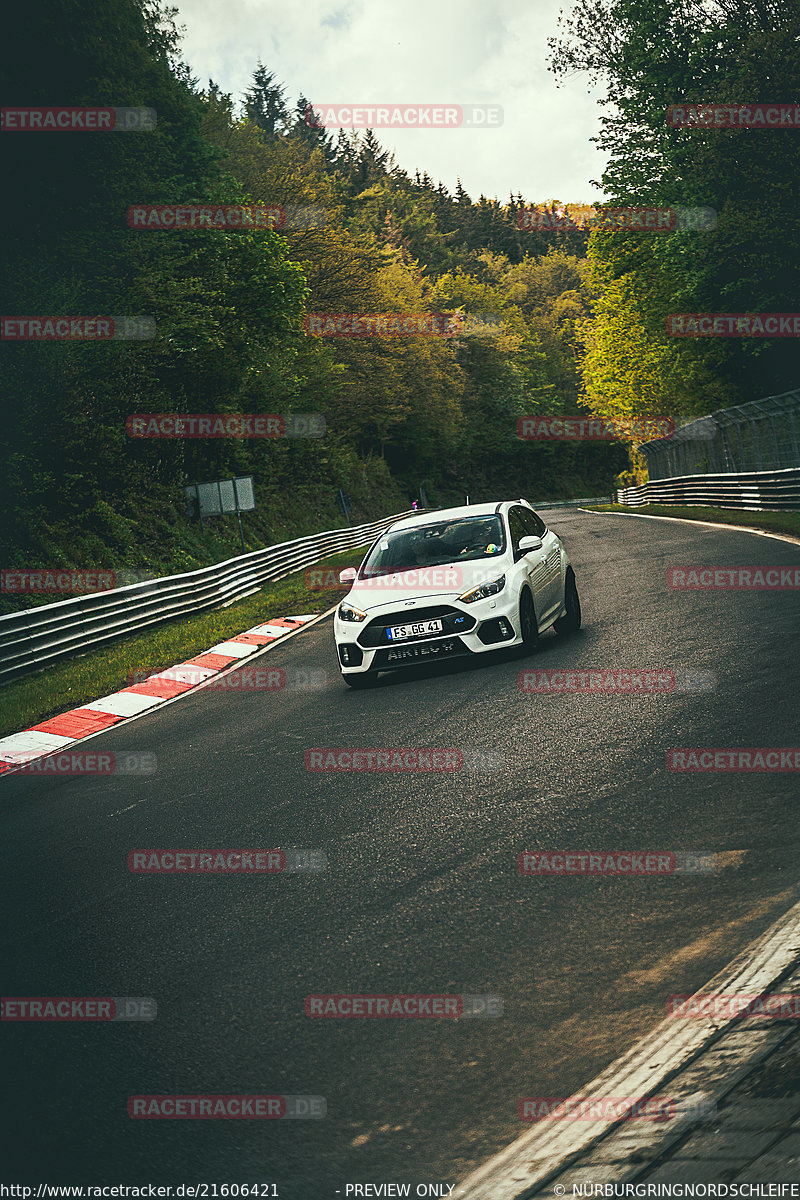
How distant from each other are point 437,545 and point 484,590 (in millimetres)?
1300

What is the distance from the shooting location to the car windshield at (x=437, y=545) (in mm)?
→ 11328

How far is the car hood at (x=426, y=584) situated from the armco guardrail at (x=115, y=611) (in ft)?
20.8

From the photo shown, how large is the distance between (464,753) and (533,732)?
2.00 ft

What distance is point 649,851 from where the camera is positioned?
4.84 m

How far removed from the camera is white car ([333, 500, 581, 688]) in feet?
34.2

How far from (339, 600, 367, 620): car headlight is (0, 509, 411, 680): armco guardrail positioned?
6.09m

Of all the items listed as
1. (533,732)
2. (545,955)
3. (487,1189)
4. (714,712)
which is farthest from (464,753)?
(487,1189)

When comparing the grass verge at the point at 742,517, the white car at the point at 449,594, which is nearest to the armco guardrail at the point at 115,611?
the white car at the point at 449,594

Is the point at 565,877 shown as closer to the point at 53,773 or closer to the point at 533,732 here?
the point at 533,732

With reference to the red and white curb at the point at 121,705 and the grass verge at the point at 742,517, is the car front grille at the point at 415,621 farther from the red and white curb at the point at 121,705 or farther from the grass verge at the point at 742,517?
the grass verge at the point at 742,517

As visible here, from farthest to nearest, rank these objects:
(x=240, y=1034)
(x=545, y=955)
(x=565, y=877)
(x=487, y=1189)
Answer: (x=565, y=877) < (x=545, y=955) < (x=240, y=1034) < (x=487, y=1189)

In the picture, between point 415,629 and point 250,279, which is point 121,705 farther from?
point 250,279

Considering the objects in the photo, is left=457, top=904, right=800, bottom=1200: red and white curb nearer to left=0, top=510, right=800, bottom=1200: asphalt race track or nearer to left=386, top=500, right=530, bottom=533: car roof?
left=0, top=510, right=800, bottom=1200: asphalt race track

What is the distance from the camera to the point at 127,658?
1630 centimetres
